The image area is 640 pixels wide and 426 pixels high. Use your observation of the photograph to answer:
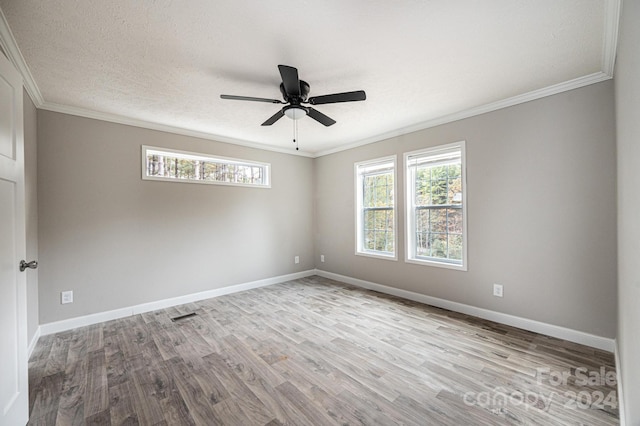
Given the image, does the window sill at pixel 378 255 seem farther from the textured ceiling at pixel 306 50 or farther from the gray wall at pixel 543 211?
the textured ceiling at pixel 306 50

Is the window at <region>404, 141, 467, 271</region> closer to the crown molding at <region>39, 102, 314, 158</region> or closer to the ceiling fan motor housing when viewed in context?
the ceiling fan motor housing

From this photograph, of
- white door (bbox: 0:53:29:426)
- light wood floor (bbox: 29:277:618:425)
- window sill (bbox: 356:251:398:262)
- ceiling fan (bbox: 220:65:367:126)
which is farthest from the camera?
window sill (bbox: 356:251:398:262)

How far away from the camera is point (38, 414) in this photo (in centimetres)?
173

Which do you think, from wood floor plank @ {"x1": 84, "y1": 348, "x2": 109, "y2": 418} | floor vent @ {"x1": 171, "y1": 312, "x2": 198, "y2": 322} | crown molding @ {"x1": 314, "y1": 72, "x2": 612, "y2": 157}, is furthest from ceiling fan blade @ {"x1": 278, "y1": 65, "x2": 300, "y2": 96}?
floor vent @ {"x1": 171, "y1": 312, "x2": 198, "y2": 322}

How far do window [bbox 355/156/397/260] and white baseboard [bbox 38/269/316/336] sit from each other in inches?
68.7

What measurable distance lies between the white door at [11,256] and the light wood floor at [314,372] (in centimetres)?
34

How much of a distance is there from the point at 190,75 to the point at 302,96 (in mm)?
1039

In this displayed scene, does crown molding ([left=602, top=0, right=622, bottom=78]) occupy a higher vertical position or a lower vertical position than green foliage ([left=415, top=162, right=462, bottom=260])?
higher

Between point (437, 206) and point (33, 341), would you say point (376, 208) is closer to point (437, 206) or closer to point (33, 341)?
point (437, 206)

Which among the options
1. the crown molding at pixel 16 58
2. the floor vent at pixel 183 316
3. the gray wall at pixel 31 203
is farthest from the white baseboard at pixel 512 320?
the crown molding at pixel 16 58

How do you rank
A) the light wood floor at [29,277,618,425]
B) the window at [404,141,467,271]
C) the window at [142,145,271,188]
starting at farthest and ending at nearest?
the window at [142,145,271,188] → the window at [404,141,467,271] → the light wood floor at [29,277,618,425]

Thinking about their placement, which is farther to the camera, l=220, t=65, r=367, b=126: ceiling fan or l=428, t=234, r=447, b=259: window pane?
l=428, t=234, r=447, b=259: window pane

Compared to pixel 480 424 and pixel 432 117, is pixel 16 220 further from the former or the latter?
pixel 432 117

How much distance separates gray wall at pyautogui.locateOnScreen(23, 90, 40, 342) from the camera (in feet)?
8.30
